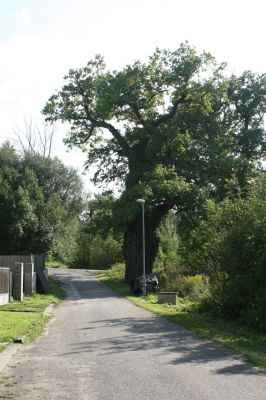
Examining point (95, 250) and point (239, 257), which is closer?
point (239, 257)

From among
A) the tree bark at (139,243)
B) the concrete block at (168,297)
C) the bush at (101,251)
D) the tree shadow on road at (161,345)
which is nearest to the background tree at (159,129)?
the tree bark at (139,243)

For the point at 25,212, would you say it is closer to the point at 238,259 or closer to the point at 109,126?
the point at 109,126

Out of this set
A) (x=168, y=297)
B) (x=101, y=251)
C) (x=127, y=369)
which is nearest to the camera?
(x=127, y=369)

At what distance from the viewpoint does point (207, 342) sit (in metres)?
12.5

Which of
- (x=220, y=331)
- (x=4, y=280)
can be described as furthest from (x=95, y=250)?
(x=220, y=331)

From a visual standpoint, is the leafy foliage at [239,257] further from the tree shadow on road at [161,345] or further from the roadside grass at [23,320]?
the roadside grass at [23,320]

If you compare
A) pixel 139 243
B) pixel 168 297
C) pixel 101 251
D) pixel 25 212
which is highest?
pixel 25 212

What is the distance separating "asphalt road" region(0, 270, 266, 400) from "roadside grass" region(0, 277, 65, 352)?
46 centimetres

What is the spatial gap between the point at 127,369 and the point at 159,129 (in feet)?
93.4

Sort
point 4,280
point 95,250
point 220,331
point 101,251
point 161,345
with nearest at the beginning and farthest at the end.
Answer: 1. point 161,345
2. point 220,331
3. point 4,280
4. point 101,251
5. point 95,250

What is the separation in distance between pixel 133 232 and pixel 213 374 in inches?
1169

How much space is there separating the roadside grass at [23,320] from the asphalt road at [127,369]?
457 millimetres

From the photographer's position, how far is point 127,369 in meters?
9.05

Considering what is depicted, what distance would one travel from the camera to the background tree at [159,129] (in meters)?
35.6
